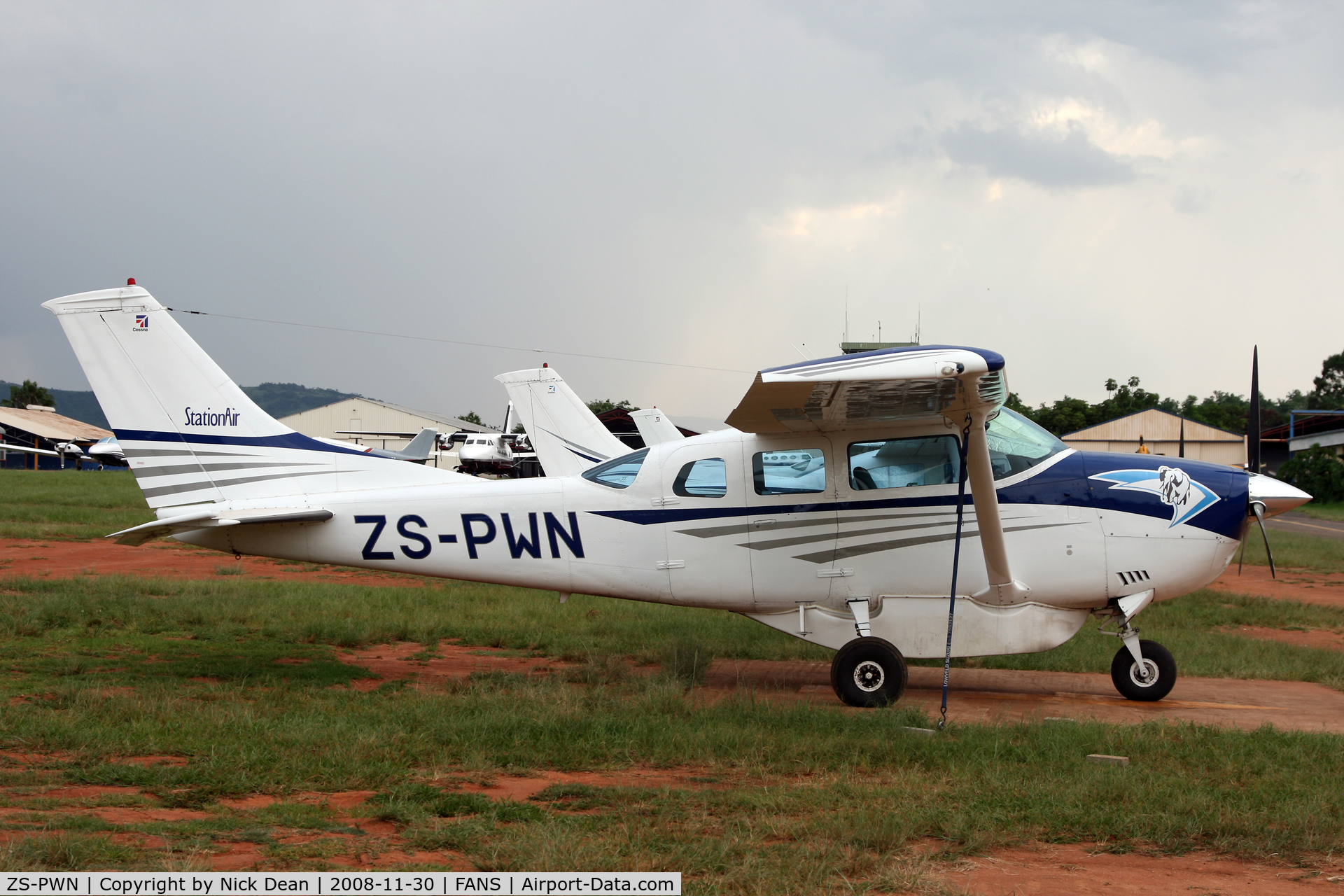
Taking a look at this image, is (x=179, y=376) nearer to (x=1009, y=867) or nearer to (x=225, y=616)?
(x=225, y=616)

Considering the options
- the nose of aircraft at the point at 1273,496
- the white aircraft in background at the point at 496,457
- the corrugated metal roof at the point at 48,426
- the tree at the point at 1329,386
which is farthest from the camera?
the tree at the point at 1329,386

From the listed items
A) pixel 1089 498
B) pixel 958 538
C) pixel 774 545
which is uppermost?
pixel 1089 498

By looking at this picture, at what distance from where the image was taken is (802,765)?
20.0 feet

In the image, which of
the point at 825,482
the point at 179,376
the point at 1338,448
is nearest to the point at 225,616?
the point at 179,376

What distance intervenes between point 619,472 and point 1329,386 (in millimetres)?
103921

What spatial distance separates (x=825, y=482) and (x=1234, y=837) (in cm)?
446

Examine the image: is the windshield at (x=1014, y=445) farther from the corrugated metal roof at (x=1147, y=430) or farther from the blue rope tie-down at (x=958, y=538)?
the corrugated metal roof at (x=1147, y=430)

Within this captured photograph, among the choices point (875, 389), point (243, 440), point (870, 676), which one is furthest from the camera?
point (243, 440)

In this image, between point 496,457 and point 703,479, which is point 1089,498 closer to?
point 703,479

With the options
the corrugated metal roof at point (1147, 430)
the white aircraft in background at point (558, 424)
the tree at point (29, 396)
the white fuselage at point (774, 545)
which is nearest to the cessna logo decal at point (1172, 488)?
the white fuselage at point (774, 545)

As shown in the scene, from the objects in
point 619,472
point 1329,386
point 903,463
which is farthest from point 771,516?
point 1329,386

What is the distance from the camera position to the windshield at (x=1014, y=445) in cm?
866

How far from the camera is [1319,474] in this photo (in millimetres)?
47750

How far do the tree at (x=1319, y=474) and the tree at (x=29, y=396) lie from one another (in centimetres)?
12786
